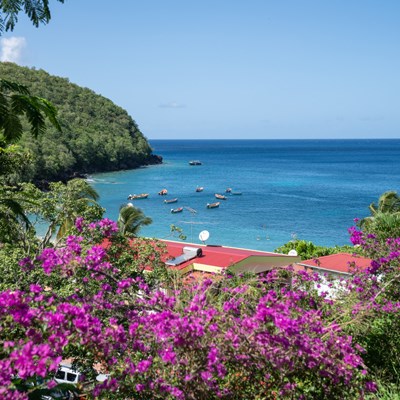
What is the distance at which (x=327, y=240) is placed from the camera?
4097cm

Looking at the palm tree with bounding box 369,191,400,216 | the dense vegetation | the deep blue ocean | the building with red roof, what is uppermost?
the dense vegetation

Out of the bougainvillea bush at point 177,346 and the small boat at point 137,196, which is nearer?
the bougainvillea bush at point 177,346

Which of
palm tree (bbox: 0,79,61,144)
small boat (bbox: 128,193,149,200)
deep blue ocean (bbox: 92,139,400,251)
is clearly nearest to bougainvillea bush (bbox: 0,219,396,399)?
palm tree (bbox: 0,79,61,144)

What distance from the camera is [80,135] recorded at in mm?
85875

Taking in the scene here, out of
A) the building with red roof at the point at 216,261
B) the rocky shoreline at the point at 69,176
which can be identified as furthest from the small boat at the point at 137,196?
the building with red roof at the point at 216,261

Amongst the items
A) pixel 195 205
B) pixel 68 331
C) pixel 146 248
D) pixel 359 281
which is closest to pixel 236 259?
pixel 146 248

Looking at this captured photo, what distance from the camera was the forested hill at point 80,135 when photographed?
6800 centimetres

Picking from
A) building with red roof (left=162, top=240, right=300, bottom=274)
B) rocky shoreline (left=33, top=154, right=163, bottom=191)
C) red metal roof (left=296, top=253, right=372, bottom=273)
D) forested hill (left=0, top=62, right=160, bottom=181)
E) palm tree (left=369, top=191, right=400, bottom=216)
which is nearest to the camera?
building with red roof (left=162, top=240, right=300, bottom=274)

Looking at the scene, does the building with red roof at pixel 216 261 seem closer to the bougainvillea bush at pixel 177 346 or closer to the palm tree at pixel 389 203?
the palm tree at pixel 389 203

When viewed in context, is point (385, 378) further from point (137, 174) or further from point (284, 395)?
point (137, 174)

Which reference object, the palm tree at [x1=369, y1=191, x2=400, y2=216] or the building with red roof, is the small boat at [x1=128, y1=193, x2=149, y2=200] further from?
the building with red roof

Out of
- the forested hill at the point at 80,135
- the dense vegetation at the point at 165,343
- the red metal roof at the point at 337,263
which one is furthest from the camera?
the forested hill at the point at 80,135

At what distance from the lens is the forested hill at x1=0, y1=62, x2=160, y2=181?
6800 centimetres

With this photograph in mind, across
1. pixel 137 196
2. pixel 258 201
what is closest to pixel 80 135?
pixel 137 196
